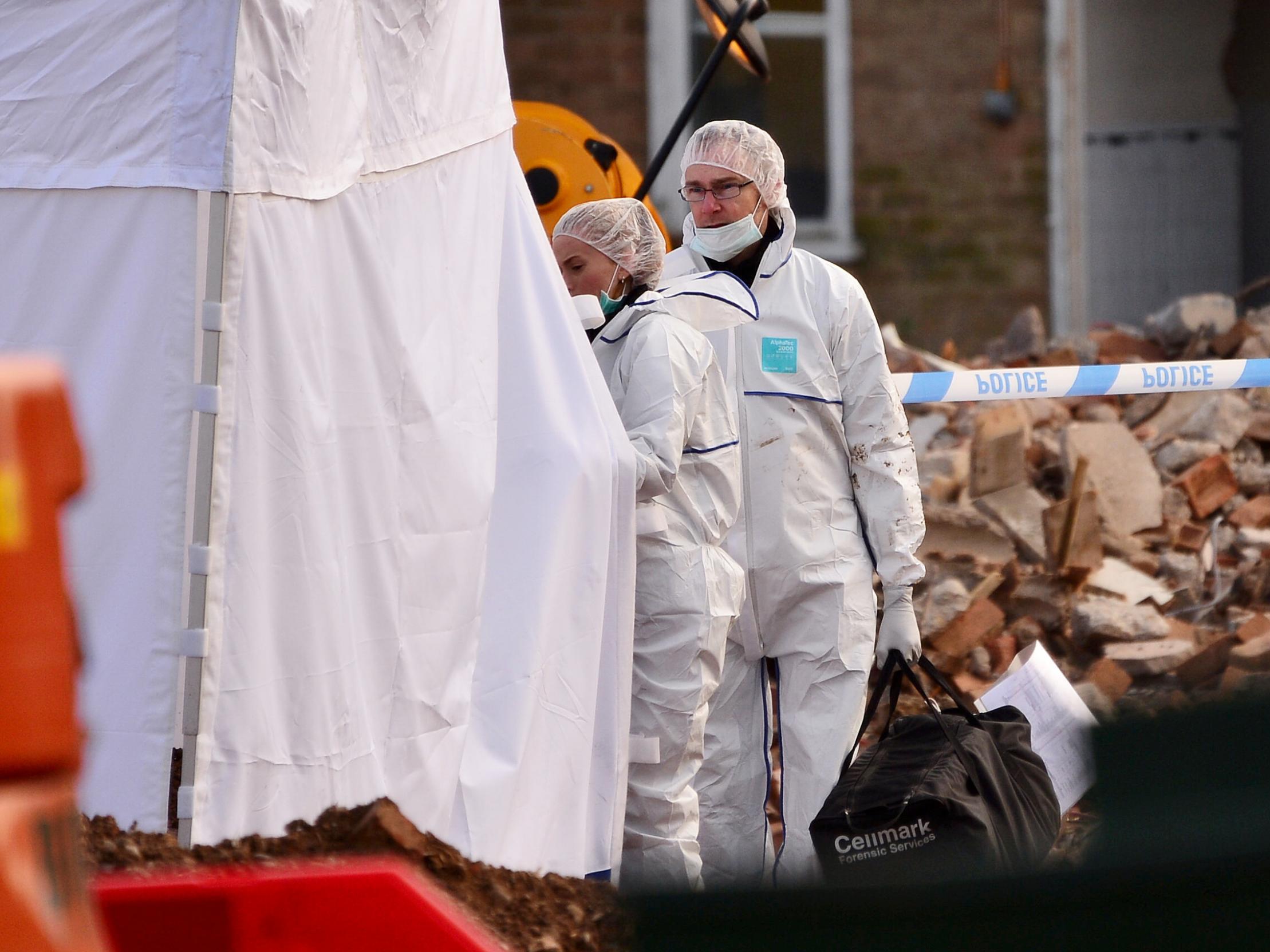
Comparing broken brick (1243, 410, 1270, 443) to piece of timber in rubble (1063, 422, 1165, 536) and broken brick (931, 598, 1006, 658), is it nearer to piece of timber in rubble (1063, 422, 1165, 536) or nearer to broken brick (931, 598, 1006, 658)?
piece of timber in rubble (1063, 422, 1165, 536)

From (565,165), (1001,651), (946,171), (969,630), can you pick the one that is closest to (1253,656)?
(1001,651)

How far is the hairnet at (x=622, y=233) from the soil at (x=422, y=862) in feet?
5.76

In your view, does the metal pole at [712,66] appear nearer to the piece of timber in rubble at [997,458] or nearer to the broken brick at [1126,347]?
the piece of timber in rubble at [997,458]

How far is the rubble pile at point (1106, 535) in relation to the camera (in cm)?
541

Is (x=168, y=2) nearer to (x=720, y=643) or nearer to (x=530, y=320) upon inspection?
(x=530, y=320)

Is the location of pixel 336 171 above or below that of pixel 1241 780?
above

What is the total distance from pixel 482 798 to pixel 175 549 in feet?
2.70

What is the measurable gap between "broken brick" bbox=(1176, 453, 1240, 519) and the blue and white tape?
133 cm

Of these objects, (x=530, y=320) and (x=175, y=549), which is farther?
(x=530, y=320)

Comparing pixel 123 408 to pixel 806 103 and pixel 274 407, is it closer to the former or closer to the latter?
pixel 274 407

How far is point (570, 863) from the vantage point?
3.27 metres

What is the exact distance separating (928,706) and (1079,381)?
2030 mm

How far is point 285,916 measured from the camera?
1553 millimetres

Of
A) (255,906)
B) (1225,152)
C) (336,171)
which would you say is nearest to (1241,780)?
(255,906)
